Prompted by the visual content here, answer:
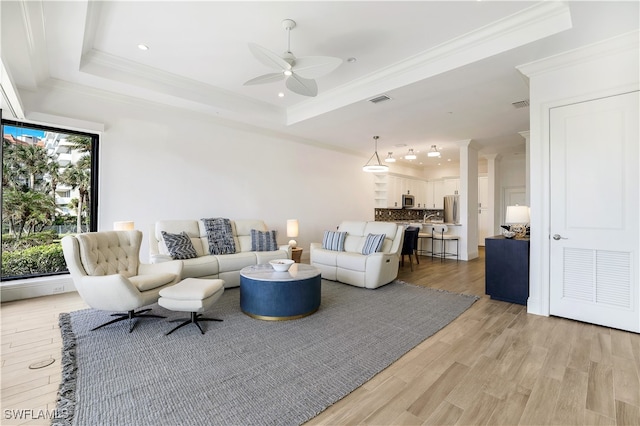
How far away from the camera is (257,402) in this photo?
1.83 meters

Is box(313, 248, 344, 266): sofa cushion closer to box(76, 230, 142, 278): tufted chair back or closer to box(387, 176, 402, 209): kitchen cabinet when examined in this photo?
box(76, 230, 142, 278): tufted chair back

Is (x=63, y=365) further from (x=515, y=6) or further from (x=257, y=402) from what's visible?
(x=515, y=6)

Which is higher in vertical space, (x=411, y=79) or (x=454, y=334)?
(x=411, y=79)

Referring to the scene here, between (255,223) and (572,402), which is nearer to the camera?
(572,402)

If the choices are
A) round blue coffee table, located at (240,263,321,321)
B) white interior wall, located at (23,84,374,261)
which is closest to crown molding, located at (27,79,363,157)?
white interior wall, located at (23,84,374,261)

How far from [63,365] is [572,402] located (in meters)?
3.60

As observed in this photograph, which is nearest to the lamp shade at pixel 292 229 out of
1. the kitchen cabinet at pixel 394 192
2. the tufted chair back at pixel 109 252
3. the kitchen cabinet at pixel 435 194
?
the tufted chair back at pixel 109 252

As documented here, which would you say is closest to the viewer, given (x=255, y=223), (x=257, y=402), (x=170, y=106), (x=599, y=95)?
(x=257, y=402)

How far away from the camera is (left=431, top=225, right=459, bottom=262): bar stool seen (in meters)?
7.07

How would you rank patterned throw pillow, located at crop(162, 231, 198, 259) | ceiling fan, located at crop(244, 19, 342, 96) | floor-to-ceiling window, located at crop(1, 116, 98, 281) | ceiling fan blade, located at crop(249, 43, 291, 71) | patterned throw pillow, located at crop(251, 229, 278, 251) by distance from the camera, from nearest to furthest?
1. ceiling fan blade, located at crop(249, 43, 291, 71)
2. ceiling fan, located at crop(244, 19, 342, 96)
3. floor-to-ceiling window, located at crop(1, 116, 98, 281)
4. patterned throw pillow, located at crop(162, 231, 198, 259)
5. patterned throw pillow, located at crop(251, 229, 278, 251)

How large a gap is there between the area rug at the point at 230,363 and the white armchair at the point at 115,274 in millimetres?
310

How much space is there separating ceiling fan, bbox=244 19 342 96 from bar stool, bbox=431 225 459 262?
206 inches

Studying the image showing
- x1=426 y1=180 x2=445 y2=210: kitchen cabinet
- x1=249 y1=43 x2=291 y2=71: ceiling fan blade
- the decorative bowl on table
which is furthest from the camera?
x1=426 y1=180 x2=445 y2=210: kitchen cabinet

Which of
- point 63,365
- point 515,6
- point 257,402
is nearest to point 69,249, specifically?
point 63,365
